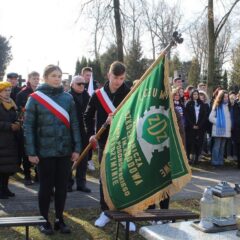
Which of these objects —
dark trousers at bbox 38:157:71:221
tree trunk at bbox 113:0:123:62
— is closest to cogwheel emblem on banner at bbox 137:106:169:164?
dark trousers at bbox 38:157:71:221

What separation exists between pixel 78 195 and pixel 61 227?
82.3 inches

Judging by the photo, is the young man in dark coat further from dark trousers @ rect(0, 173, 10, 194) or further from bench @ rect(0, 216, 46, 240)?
dark trousers @ rect(0, 173, 10, 194)

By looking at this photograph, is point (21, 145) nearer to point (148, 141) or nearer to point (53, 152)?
point (53, 152)

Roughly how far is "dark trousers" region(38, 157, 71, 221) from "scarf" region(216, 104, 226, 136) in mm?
6516

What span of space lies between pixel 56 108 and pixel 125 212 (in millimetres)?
1551

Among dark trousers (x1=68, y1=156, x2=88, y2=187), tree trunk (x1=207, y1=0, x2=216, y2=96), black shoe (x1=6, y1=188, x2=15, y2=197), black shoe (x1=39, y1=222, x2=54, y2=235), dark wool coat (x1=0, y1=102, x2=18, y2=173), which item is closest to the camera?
black shoe (x1=39, y1=222, x2=54, y2=235)

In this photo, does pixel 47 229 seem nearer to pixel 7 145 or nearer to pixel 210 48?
pixel 7 145

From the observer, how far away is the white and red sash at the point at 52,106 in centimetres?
552

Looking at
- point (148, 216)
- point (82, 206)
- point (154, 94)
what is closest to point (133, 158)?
point (154, 94)

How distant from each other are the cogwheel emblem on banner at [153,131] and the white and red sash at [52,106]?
1.39 metres

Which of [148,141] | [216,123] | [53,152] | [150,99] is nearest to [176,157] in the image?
[148,141]

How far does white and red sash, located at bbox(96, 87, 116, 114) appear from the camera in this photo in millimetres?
5957

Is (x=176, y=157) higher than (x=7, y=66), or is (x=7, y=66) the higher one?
(x=7, y=66)

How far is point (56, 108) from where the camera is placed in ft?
Result: 18.2
